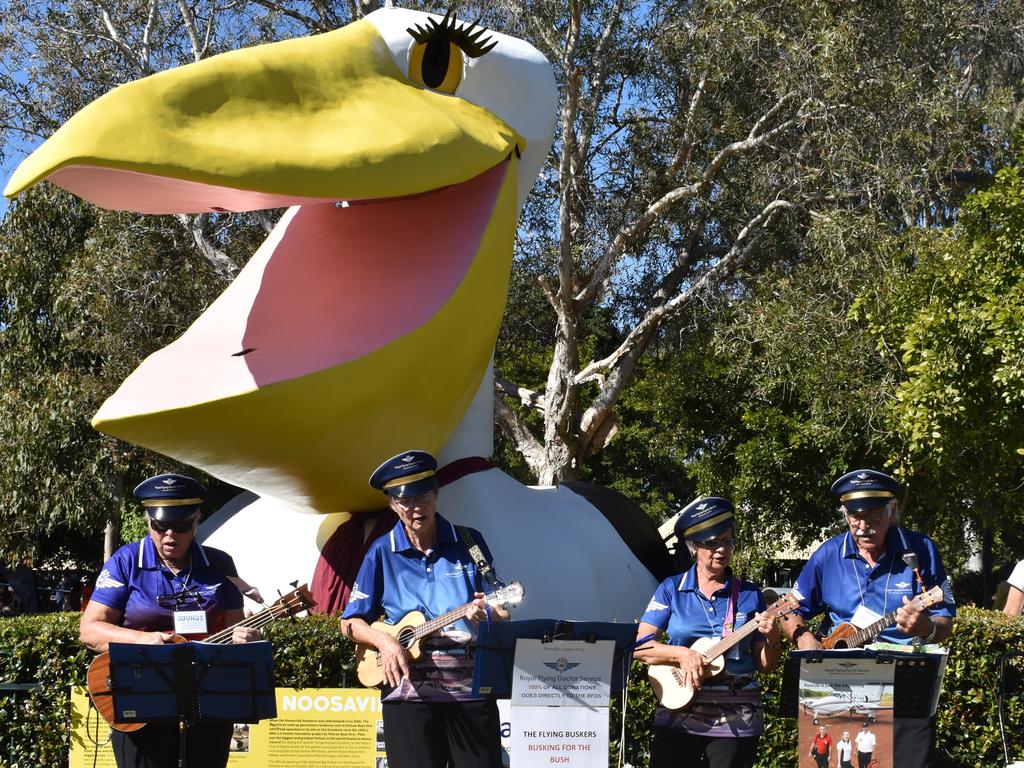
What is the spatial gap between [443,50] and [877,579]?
3.20m

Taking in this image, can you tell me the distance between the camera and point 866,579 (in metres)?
4.77

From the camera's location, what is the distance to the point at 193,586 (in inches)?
185

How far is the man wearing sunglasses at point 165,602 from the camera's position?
14.8 ft

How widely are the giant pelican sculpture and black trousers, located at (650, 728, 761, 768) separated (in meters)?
1.35

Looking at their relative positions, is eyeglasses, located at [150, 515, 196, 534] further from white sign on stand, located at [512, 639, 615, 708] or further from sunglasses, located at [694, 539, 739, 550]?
sunglasses, located at [694, 539, 739, 550]

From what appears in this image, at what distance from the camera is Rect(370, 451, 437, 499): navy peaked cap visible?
457cm

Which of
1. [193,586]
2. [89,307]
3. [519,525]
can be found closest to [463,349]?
[519,525]

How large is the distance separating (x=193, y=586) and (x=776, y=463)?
13.4m

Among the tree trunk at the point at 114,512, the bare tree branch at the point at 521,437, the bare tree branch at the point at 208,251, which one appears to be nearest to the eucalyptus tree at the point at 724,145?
the bare tree branch at the point at 521,437

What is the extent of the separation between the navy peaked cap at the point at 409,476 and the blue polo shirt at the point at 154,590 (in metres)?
0.76

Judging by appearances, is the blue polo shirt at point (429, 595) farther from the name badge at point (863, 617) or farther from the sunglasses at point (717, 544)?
the name badge at point (863, 617)

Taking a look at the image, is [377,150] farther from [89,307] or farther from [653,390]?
[653,390]

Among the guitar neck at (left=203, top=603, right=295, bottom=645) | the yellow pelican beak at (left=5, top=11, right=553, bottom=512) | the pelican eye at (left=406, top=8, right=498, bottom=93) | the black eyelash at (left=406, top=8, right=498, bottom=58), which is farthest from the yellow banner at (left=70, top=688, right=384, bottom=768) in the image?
the black eyelash at (left=406, top=8, right=498, bottom=58)

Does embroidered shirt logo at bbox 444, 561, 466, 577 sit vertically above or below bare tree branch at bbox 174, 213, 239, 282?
below
